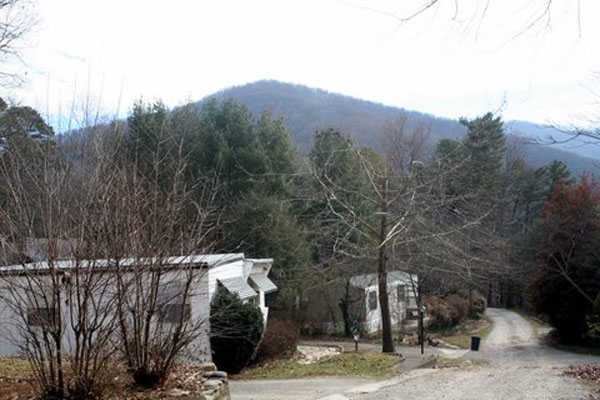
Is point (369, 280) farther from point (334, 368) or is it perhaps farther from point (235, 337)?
point (235, 337)

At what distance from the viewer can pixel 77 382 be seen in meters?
6.09

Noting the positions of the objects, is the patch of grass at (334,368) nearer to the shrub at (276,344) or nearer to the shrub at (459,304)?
the shrub at (276,344)

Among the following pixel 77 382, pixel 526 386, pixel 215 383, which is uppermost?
pixel 77 382

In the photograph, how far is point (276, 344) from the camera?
18953mm

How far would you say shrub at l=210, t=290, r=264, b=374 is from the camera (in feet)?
52.4

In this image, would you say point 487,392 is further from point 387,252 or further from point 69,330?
point 387,252

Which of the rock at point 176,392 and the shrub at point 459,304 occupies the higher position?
the rock at point 176,392

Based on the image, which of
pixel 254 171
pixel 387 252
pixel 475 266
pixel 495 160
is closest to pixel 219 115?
pixel 254 171

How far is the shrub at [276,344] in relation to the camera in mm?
18609

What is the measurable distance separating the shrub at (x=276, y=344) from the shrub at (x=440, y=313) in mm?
15431

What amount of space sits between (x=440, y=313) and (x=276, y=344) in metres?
17.1

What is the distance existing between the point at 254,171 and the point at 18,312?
72.7 feet

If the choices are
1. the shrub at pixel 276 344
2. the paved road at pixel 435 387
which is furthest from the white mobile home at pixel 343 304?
the paved road at pixel 435 387

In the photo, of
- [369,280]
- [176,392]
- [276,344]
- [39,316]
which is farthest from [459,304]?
[39,316]
